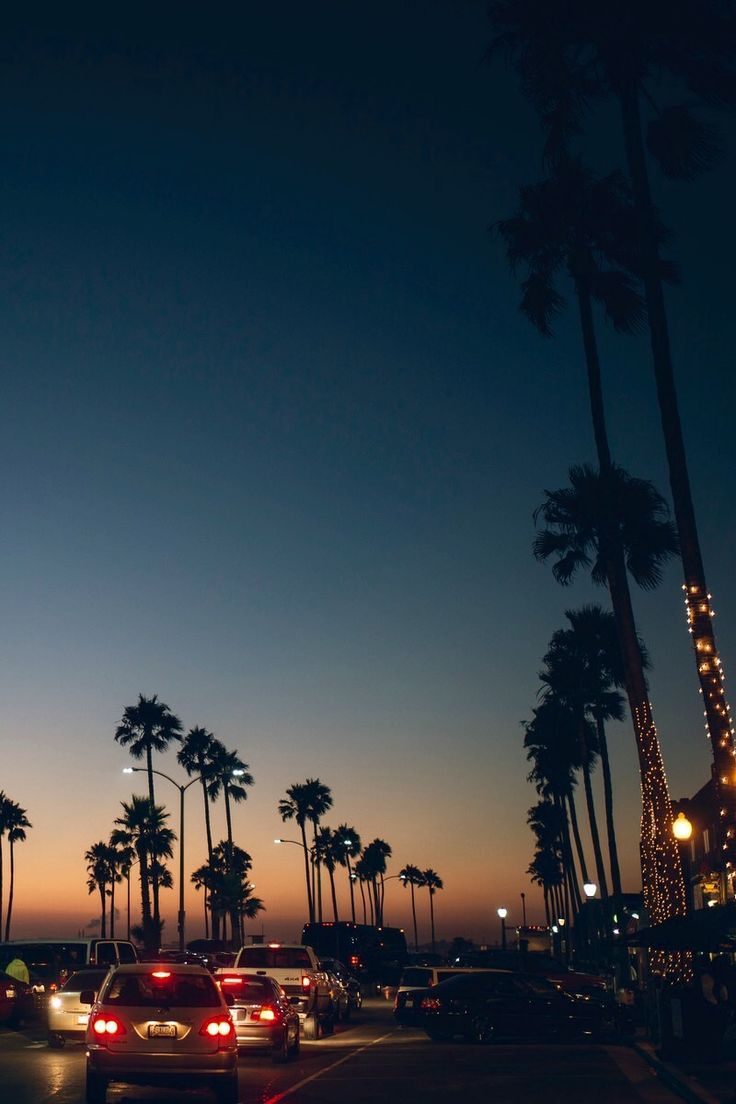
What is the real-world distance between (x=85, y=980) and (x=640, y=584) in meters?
16.9

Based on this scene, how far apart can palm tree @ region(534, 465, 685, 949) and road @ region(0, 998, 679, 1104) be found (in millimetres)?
5608

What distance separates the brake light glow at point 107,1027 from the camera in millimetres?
14711

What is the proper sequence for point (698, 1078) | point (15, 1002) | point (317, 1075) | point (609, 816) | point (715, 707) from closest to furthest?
point (698, 1078) < point (317, 1075) < point (715, 707) < point (15, 1002) < point (609, 816)

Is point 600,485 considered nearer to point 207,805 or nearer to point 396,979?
point 396,979

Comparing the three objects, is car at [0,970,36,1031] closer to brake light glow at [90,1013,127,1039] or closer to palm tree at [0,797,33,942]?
brake light glow at [90,1013,127,1039]

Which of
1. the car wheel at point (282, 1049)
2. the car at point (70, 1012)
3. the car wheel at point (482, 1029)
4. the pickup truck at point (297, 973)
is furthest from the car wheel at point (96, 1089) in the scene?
the car wheel at point (482, 1029)

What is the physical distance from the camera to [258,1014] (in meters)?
22.0

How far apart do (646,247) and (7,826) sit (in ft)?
319

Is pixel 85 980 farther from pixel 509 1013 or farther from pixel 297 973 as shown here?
pixel 509 1013

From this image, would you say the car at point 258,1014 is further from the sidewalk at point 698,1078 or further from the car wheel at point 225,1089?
the car wheel at point 225,1089

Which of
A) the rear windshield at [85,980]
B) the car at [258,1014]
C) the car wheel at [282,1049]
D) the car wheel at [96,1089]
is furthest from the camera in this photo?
the rear windshield at [85,980]

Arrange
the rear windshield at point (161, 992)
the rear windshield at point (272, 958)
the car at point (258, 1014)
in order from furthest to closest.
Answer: the rear windshield at point (272, 958)
the car at point (258, 1014)
the rear windshield at point (161, 992)

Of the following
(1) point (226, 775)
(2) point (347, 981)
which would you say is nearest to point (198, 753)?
(1) point (226, 775)

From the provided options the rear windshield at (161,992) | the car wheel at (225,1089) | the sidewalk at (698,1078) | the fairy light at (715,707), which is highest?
the fairy light at (715,707)
